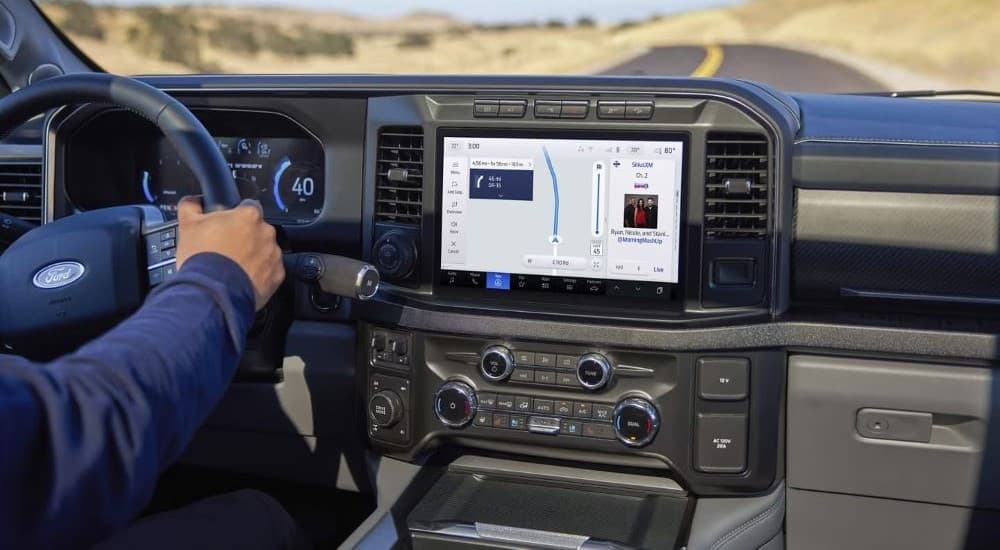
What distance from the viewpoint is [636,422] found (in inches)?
96.6

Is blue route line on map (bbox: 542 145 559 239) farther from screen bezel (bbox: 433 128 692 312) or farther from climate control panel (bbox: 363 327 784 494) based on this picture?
climate control panel (bbox: 363 327 784 494)

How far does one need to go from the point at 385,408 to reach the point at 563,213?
29.0 inches

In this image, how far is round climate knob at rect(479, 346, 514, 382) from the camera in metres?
2.53

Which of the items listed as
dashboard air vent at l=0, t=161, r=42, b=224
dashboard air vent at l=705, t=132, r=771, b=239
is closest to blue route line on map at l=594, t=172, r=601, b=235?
dashboard air vent at l=705, t=132, r=771, b=239

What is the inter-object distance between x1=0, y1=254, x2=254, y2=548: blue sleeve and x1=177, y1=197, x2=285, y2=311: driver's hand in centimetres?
11

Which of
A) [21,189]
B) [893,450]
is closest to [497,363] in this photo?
[893,450]

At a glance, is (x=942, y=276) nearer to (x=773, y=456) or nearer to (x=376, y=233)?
(x=773, y=456)

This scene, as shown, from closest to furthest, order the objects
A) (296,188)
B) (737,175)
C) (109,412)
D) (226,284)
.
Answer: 1. (109,412)
2. (226,284)
3. (737,175)
4. (296,188)

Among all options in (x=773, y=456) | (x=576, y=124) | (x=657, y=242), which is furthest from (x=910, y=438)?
(x=576, y=124)

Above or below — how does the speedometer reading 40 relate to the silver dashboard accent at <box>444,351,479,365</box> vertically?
above

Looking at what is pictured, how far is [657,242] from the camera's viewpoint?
2.39m

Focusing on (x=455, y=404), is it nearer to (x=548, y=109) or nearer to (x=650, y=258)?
(x=650, y=258)

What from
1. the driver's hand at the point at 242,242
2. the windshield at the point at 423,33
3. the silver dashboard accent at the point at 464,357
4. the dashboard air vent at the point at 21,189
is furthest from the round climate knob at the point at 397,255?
the windshield at the point at 423,33

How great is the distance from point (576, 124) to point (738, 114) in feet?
1.27
